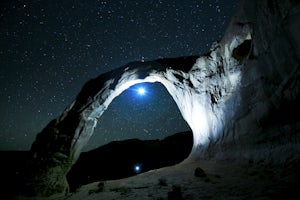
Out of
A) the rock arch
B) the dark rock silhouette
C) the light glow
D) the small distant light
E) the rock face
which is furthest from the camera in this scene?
the light glow

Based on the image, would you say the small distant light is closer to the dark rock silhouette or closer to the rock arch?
the rock arch

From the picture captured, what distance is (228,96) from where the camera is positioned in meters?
7.01

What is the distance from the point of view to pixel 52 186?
21.0ft

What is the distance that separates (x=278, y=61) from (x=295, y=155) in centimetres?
189

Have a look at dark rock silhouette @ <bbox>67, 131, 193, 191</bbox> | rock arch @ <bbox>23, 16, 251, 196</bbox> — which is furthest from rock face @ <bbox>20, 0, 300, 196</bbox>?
dark rock silhouette @ <bbox>67, 131, 193, 191</bbox>

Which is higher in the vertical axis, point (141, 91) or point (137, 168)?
point (141, 91)

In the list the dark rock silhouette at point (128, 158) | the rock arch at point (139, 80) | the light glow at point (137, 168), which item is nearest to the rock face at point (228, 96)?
the rock arch at point (139, 80)

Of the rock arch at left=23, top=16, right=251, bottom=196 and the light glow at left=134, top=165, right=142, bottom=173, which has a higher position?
the rock arch at left=23, top=16, right=251, bottom=196

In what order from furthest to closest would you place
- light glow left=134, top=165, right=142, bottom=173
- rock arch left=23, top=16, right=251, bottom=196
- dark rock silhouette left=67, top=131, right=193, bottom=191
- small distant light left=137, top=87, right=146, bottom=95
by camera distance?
light glow left=134, top=165, right=142, bottom=173 → dark rock silhouette left=67, top=131, right=193, bottom=191 → small distant light left=137, top=87, right=146, bottom=95 → rock arch left=23, top=16, right=251, bottom=196

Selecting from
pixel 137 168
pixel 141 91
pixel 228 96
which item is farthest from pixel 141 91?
pixel 137 168

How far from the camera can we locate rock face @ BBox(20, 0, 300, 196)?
4.29 metres

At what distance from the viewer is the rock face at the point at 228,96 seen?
4.29 meters

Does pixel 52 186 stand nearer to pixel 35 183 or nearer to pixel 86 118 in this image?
pixel 35 183

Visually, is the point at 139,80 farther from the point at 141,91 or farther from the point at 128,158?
the point at 128,158
